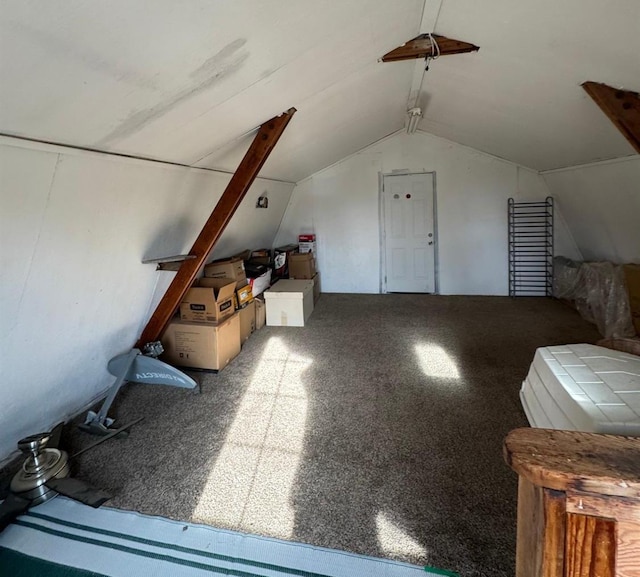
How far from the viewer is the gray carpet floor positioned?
59.7 inches

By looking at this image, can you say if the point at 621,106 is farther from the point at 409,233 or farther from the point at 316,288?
the point at 316,288

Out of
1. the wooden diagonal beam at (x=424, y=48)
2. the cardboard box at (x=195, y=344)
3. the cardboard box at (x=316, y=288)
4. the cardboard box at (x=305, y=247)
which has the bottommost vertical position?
the cardboard box at (x=195, y=344)

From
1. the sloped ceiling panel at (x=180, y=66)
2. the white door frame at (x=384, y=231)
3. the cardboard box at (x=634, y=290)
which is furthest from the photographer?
the white door frame at (x=384, y=231)

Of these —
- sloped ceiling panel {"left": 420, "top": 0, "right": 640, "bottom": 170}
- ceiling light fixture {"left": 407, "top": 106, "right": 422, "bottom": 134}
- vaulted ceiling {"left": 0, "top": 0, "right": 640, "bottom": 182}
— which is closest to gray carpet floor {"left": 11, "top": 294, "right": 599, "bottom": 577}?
vaulted ceiling {"left": 0, "top": 0, "right": 640, "bottom": 182}

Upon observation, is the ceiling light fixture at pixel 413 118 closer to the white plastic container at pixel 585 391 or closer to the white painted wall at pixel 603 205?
the white painted wall at pixel 603 205

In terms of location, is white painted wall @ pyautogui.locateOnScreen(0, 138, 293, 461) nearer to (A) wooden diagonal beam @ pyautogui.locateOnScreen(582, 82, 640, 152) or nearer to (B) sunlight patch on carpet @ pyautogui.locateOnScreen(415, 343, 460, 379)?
(B) sunlight patch on carpet @ pyautogui.locateOnScreen(415, 343, 460, 379)

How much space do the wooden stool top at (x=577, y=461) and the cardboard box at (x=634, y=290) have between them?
3.31 meters

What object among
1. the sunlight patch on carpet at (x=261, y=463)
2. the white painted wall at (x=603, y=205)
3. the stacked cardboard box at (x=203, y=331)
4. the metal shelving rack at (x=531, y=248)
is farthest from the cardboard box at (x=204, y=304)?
the metal shelving rack at (x=531, y=248)

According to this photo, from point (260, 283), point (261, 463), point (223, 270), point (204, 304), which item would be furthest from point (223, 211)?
point (261, 463)

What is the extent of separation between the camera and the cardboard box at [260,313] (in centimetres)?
399

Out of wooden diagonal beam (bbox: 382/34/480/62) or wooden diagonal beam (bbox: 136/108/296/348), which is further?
wooden diagonal beam (bbox: 136/108/296/348)

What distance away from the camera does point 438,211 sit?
500cm

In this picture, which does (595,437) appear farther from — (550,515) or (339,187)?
(339,187)

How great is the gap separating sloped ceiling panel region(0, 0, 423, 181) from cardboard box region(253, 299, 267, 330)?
1773 mm
